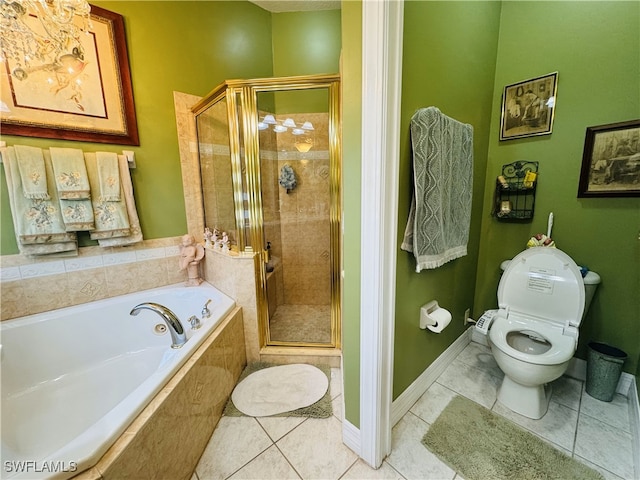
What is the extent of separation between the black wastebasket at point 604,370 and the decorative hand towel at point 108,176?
3.15 m

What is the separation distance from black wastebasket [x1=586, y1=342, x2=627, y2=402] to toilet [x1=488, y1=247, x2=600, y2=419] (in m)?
0.22

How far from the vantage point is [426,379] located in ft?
4.98

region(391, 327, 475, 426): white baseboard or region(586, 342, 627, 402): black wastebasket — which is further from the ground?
region(586, 342, 627, 402): black wastebasket

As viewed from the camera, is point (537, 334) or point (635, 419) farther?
point (537, 334)

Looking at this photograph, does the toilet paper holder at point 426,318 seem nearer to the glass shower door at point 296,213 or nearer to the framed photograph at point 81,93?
the glass shower door at point 296,213

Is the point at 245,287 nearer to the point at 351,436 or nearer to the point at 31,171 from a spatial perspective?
the point at 351,436

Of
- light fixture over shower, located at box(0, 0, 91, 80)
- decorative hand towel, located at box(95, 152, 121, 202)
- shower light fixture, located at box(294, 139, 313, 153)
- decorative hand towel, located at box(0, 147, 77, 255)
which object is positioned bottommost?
decorative hand towel, located at box(0, 147, 77, 255)

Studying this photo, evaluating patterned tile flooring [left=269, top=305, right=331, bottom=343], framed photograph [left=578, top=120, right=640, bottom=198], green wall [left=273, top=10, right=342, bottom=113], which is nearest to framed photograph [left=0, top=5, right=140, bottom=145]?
green wall [left=273, top=10, right=342, bottom=113]

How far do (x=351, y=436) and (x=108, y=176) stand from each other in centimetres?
212

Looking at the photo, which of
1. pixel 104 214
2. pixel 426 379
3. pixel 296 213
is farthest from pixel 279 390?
pixel 104 214

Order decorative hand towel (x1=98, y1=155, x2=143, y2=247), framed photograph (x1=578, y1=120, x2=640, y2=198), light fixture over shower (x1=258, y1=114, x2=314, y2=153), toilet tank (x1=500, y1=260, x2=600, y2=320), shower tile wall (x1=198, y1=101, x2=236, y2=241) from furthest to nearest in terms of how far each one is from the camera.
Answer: light fixture over shower (x1=258, y1=114, x2=314, y2=153) → shower tile wall (x1=198, y1=101, x2=236, y2=241) → decorative hand towel (x1=98, y1=155, x2=143, y2=247) → toilet tank (x1=500, y1=260, x2=600, y2=320) → framed photograph (x1=578, y1=120, x2=640, y2=198)

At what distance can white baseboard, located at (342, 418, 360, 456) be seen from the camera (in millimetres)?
1149

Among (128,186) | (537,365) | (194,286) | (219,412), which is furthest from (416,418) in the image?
(128,186)

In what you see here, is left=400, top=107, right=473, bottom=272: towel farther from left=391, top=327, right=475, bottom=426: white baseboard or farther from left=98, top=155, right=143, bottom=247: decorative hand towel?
left=98, top=155, right=143, bottom=247: decorative hand towel
